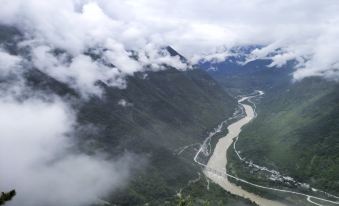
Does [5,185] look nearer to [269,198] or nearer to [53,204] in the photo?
[53,204]

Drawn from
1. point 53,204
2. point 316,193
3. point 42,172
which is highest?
point 42,172

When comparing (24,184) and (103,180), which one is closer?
(24,184)

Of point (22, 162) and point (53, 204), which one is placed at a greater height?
point (22, 162)

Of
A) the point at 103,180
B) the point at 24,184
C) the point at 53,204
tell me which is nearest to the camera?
the point at 53,204

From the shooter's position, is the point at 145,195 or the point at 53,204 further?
the point at 145,195

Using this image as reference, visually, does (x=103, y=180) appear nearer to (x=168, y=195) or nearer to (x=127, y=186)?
(x=127, y=186)

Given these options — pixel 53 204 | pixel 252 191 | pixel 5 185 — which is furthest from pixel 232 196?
pixel 5 185

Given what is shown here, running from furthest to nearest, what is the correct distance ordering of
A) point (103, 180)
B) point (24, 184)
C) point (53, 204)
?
point (103, 180) → point (24, 184) → point (53, 204)

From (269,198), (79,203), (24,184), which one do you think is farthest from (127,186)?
(269,198)
